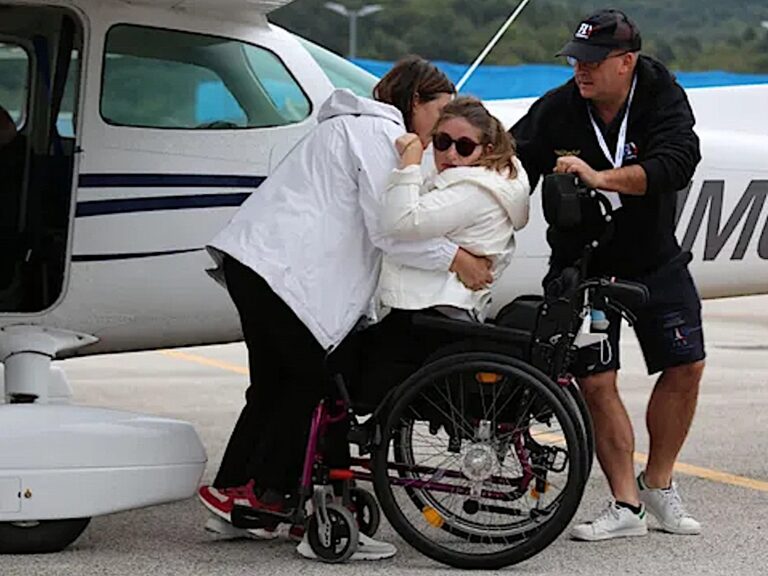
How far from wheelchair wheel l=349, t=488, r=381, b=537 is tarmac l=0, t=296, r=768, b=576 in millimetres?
118

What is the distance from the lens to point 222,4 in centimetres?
670

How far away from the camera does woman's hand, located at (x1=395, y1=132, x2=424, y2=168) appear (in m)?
5.21

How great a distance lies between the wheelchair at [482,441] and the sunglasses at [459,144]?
0.29 m

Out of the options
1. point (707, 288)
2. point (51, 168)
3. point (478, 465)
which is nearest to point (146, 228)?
point (51, 168)

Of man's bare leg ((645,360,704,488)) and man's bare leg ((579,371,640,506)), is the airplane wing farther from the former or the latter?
man's bare leg ((645,360,704,488))

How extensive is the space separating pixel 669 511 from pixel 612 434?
0.37m

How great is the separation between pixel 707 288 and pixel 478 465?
2455 mm

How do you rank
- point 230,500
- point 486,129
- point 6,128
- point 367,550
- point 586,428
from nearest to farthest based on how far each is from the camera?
point 586,428 → point 486,129 → point 367,550 → point 230,500 → point 6,128

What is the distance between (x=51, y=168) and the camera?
6566mm

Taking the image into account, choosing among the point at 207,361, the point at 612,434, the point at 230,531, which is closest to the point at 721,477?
the point at 612,434

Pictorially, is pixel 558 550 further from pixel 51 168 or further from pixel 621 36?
pixel 51 168

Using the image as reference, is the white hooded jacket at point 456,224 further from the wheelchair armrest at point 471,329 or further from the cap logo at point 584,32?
the cap logo at point 584,32

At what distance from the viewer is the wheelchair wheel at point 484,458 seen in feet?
16.9

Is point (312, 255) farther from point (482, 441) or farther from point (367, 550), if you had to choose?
point (367, 550)
